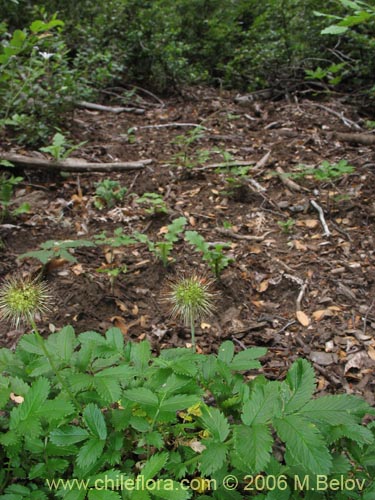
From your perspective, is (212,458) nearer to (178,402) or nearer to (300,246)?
(178,402)

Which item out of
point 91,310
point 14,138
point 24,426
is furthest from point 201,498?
point 14,138

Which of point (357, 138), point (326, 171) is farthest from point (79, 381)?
point (357, 138)

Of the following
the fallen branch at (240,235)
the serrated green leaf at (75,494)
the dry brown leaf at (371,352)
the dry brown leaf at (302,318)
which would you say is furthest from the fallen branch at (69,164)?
the serrated green leaf at (75,494)

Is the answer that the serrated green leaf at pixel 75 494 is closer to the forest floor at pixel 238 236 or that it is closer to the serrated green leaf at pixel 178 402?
the serrated green leaf at pixel 178 402

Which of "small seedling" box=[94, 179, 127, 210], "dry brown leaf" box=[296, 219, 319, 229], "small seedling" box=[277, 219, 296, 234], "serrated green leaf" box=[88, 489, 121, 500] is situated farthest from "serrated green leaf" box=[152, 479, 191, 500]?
"small seedling" box=[94, 179, 127, 210]

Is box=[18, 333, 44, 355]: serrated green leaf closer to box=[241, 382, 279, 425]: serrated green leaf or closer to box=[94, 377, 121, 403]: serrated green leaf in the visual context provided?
box=[94, 377, 121, 403]: serrated green leaf

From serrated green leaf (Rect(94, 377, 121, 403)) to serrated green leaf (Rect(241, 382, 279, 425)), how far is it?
407mm

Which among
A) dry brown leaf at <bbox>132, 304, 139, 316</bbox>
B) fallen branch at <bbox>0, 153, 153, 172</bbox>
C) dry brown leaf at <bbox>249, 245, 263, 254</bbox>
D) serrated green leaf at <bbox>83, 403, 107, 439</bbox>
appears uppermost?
serrated green leaf at <bbox>83, 403, 107, 439</bbox>

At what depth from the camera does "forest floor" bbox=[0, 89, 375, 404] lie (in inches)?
105

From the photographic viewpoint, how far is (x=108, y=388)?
4.65 feet

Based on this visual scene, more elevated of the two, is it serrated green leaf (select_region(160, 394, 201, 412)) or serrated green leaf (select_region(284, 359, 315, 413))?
serrated green leaf (select_region(284, 359, 315, 413))

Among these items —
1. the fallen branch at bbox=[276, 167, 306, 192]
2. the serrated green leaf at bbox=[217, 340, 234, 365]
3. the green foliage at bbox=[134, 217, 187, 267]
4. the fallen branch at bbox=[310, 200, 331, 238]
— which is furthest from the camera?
the fallen branch at bbox=[276, 167, 306, 192]

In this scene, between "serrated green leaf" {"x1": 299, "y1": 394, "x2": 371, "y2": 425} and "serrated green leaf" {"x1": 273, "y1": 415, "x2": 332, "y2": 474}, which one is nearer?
"serrated green leaf" {"x1": 273, "y1": 415, "x2": 332, "y2": 474}

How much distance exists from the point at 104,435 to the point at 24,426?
0.25m
